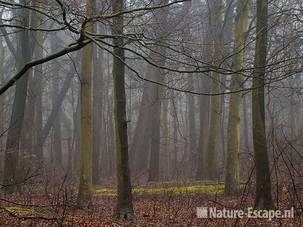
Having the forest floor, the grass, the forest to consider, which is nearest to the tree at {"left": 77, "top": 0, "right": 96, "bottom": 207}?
the forest

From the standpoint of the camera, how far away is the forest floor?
7.39 meters

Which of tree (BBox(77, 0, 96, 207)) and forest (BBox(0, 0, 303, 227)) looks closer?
forest (BBox(0, 0, 303, 227))

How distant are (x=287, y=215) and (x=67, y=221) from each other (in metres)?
4.13

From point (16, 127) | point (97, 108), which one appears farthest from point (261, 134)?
point (97, 108)

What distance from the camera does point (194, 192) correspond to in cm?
1526

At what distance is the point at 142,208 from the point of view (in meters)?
12.7

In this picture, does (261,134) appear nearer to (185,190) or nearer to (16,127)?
(185,190)

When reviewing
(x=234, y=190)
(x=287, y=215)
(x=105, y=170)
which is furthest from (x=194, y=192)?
(x=105, y=170)

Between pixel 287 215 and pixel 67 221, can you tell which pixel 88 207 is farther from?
pixel 287 215

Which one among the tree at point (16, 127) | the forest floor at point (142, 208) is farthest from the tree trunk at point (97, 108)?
the tree at point (16, 127)

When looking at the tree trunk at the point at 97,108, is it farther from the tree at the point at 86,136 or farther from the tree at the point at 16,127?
the tree at the point at 86,136

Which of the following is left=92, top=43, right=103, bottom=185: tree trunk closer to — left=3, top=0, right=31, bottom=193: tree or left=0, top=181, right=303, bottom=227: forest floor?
left=0, top=181, right=303, bottom=227: forest floor

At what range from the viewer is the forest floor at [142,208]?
7.39 metres

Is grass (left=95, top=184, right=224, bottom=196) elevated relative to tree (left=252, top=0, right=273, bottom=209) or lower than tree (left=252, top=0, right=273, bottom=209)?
lower
